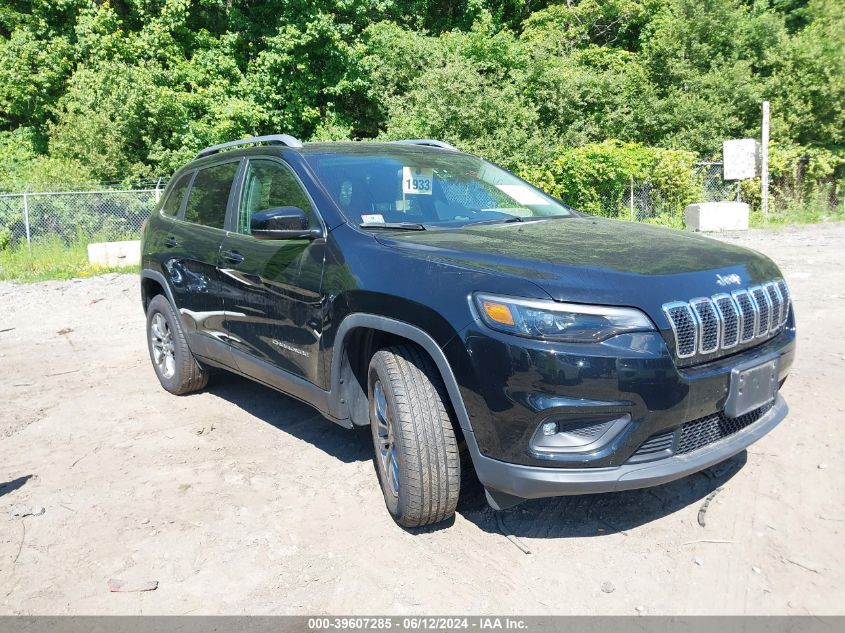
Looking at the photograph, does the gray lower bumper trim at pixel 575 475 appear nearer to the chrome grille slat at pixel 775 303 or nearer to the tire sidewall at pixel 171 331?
the chrome grille slat at pixel 775 303

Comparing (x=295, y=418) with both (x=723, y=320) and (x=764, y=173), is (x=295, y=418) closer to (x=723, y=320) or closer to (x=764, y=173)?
(x=723, y=320)

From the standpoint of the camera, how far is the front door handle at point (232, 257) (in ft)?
14.3

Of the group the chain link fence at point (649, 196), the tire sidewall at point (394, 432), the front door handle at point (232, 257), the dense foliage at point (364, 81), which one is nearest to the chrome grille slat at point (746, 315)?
the tire sidewall at point (394, 432)

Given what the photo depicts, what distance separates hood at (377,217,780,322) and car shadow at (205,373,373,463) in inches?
60.2

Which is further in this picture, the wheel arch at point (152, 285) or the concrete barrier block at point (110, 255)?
the concrete barrier block at point (110, 255)

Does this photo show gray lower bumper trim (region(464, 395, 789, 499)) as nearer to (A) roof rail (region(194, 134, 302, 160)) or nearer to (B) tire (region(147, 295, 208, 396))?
(A) roof rail (region(194, 134, 302, 160))

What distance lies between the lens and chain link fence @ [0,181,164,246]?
1476 cm

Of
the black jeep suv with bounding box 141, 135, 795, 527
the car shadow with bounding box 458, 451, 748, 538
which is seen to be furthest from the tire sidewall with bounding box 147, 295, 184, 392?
the car shadow with bounding box 458, 451, 748, 538

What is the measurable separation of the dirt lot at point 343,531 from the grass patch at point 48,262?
28.5 feet

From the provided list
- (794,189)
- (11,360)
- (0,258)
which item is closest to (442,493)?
(11,360)

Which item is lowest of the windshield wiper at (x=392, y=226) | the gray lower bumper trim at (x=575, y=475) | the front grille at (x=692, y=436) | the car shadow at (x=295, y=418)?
the car shadow at (x=295, y=418)

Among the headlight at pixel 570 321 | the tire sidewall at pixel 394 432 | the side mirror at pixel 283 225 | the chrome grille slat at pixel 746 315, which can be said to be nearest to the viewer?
the headlight at pixel 570 321

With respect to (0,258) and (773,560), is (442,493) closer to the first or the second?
(773,560)

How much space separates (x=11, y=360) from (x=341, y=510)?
508cm
